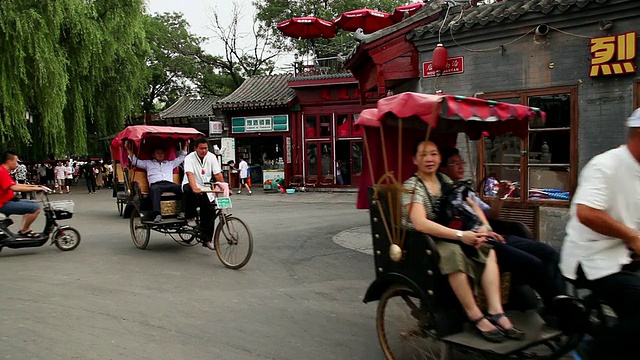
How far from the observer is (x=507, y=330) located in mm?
3418

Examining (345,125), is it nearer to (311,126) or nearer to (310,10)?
(311,126)

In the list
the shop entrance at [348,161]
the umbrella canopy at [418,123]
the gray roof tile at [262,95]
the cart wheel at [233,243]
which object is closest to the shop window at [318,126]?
the shop entrance at [348,161]

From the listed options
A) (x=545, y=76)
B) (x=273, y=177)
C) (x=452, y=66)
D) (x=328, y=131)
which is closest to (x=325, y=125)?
(x=328, y=131)

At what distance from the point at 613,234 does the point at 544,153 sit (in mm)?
5445

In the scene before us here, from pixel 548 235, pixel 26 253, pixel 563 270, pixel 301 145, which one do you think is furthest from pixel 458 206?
pixel 301 145

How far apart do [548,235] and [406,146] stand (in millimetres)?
4065

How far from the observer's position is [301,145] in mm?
24234

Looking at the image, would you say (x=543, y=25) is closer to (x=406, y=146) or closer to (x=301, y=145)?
(x=406, y=146)

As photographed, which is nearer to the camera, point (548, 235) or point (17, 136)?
point (548, 235)

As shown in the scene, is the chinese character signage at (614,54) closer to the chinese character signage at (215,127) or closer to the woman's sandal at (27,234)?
the woman's sandal at (27,234)

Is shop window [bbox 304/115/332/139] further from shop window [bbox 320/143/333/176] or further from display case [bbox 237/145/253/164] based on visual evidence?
display case [bbox 237/145/253/164]

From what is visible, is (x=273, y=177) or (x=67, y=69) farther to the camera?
(x=273, y=177)

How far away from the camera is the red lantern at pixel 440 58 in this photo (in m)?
8.53

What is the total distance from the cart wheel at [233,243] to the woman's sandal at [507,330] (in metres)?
4.44
